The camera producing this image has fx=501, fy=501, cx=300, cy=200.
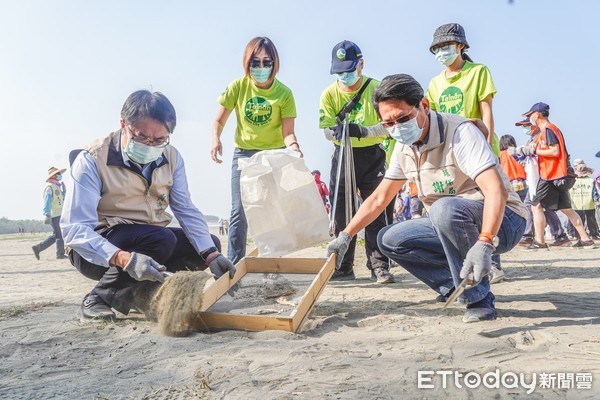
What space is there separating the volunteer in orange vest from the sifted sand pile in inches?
217

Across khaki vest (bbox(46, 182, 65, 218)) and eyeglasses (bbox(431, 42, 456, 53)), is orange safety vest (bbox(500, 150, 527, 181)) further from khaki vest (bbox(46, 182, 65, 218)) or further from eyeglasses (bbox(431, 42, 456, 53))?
khaki vest (bbox(46, 182, 65, 218))

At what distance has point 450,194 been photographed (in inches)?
107

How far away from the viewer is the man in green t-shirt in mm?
3975

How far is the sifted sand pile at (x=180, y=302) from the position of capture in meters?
2.34

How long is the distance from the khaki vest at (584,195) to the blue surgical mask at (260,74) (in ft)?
23.2

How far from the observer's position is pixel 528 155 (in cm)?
766

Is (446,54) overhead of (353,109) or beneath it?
overhead

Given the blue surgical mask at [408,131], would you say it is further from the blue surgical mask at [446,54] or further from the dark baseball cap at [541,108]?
the dark baseball cap at [541,108]

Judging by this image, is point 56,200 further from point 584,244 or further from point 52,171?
point 584,244

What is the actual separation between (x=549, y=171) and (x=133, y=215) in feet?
18.0

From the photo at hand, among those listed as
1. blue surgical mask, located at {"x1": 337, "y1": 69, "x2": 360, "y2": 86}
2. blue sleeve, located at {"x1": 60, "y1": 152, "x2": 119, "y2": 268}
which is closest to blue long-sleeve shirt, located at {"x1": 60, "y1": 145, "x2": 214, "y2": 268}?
blue sleeve, located at {"x1": 60, "y1": 152, "x2": 119, "y2": 268}

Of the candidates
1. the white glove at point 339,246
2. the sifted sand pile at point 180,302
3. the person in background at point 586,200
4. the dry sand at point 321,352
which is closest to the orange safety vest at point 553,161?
the person in background at point 586,200

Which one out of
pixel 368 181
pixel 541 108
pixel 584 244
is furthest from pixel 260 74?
pixel 584 244

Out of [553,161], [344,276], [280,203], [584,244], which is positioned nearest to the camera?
[280,203]
